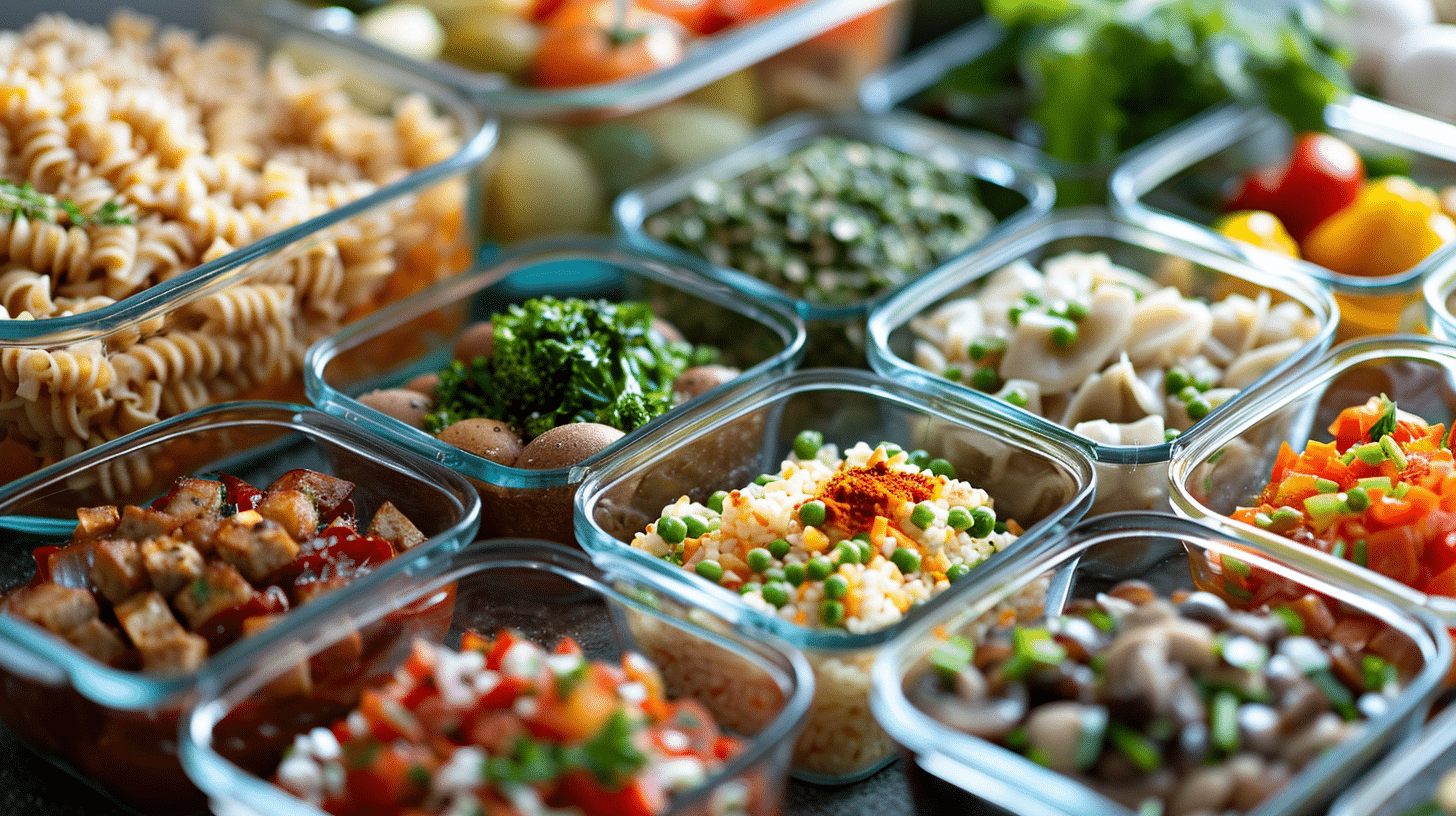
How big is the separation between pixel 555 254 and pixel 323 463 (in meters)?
0.61

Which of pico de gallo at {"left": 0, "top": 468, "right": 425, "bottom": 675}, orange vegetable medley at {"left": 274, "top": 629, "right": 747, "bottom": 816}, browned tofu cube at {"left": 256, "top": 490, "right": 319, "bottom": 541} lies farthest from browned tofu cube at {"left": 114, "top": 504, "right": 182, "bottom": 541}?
orange vegetable medley at {"left": 274, "top": 629, "right": 747, "bottom": 816}

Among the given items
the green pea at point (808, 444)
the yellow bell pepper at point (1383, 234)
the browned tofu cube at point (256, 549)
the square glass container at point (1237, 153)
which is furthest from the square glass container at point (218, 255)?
the yellow bell pepper at point (1383, 234)

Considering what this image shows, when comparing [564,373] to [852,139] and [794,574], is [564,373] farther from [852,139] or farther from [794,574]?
[852,139]

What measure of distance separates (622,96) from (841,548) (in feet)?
3.82

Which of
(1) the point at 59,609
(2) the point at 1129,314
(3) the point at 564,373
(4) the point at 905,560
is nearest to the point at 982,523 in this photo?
(4) the point at 905,560

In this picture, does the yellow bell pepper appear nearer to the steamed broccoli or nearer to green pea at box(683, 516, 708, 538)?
the steamed broccoli

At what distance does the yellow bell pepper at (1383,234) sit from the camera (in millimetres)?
2314

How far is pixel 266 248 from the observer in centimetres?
199

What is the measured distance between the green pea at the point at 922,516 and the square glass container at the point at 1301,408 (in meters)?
0.30

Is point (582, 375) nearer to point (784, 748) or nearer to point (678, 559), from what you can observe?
point (678, 559)

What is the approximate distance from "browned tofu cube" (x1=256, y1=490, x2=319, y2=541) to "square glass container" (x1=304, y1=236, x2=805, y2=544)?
0.21m

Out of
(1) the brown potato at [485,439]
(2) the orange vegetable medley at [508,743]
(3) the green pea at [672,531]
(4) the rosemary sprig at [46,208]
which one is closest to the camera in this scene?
(2) the orange vegetable medley at [508,743]

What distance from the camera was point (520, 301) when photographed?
7.50 ft

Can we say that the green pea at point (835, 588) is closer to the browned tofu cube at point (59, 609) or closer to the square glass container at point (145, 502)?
the square glass container at point (145, 502)
